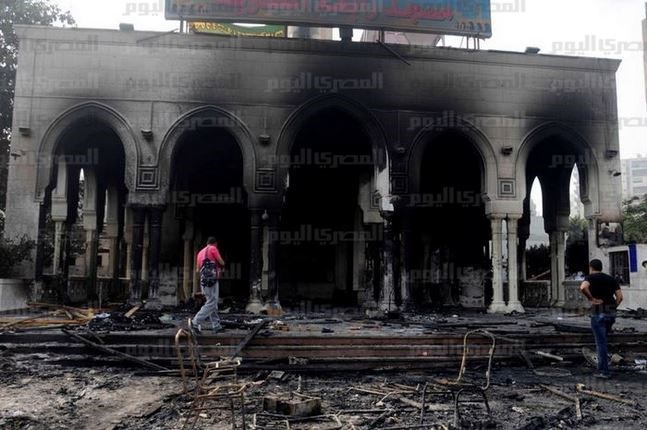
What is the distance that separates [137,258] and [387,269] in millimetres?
6063

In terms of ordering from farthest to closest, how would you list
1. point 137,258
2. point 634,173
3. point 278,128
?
point 634,173 < point 278,128 < point 137,258

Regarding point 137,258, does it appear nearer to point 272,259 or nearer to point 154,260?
point 154,260

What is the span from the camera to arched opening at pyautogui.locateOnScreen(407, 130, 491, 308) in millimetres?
18484

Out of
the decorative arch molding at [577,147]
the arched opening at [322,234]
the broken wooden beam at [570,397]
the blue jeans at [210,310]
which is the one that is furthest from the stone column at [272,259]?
the broken wooden beam at [570,397]

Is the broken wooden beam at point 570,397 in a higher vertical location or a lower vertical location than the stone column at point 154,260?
lower

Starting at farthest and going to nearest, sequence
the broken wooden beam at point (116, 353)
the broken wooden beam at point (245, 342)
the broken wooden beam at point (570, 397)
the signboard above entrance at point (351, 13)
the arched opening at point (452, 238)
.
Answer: the arched opening at point (452, 238)
the signboard above entrance at point (351, 13)
the broken wooden beam at point (245, 342)
the broken wooden beam at point (116, 353)
the broken wooden beam at point (570, 397)

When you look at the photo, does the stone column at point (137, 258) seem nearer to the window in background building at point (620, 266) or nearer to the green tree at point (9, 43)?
the green tree at point (9, 43)

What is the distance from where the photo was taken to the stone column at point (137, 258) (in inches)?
525

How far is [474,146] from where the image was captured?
14766 millimetres

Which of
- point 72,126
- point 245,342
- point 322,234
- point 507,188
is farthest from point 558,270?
point 72,126

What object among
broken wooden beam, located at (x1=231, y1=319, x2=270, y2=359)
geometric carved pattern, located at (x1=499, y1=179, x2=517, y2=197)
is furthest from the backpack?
geometric carved pattern, located at (x1=499, y1=179, x2=517, y2=197)

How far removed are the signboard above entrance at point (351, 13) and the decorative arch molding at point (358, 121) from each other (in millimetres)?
2324

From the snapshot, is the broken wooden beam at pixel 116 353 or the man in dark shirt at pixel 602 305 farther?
the broken wooden beam at pixel 116 353

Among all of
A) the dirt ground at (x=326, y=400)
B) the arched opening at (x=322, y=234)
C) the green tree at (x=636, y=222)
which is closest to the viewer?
the dirt ground at (x=326, y=400)
